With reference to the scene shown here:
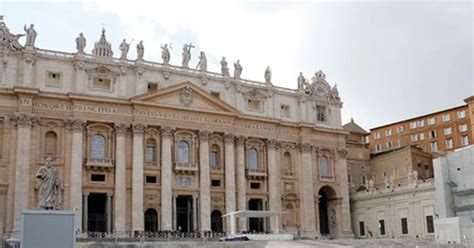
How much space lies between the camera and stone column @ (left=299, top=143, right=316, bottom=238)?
189ft

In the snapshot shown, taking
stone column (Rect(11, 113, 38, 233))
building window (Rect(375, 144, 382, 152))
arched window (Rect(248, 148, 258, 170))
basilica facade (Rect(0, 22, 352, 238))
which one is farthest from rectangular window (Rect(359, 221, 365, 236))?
stone column (Rect(11, 113, 38, 233))

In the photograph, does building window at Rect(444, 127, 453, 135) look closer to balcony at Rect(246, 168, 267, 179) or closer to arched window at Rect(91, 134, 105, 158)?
balcony at Rect(246, 168, 267, 179)

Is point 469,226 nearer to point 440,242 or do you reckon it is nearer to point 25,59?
point 440,242

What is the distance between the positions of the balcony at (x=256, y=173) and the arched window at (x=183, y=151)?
6368mm

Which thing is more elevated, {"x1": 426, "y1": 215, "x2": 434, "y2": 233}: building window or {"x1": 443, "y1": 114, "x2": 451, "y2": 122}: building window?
{"x1": 443, "y1": 114, "x2": 451, "y2": 122}: building window

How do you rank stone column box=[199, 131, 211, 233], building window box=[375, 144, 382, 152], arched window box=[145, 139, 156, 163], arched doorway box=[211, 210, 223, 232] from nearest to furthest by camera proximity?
arched window box=[145, 139, 156, 163] < stone column box=[199, 131, 211, 233] < arched doorway box=[211, 210, 223, 232] < building window box=[375, 144, 382, 152]

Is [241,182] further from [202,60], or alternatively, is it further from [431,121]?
[431,121]

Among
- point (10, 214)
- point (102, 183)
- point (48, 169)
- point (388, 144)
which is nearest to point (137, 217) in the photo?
point (102, 183)

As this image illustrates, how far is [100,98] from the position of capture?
4897cm

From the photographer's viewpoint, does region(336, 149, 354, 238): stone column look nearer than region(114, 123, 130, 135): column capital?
No

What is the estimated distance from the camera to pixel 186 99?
52.9 metres

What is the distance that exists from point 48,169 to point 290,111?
1521 inches

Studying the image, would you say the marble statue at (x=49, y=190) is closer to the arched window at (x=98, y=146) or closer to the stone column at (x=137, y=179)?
the stone column at (x=137, y=179)

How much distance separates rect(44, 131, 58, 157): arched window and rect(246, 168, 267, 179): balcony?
58.0 feet
